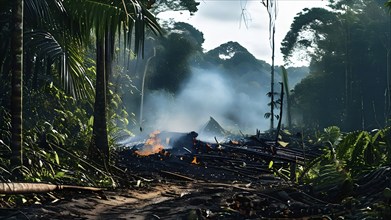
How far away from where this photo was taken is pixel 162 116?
192 feet

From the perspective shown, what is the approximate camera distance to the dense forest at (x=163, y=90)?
26.5ft

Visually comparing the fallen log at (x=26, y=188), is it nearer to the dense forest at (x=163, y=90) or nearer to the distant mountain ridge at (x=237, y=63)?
the dense forest at (x=163, y=90)

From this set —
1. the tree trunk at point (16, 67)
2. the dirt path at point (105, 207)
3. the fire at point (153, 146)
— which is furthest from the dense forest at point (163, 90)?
the fire at point (153, 146)

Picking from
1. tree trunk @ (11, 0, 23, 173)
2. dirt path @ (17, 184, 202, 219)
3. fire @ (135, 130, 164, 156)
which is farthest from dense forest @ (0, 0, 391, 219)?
fire @ (135, 130, 164, 156)

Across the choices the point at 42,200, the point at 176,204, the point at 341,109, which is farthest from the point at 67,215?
the point at 341,109

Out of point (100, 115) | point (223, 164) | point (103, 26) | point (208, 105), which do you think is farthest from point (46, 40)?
point (208, 105)

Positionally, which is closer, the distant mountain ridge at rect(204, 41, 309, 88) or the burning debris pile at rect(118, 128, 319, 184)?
the burning debris pile at rect(118, 128, 319, 184)

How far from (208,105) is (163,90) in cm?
2985

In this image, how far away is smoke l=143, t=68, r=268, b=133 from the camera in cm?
5584

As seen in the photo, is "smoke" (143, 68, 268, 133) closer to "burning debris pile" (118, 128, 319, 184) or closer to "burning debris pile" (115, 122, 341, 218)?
"burning debris pile" (115, 122, 341, 218)

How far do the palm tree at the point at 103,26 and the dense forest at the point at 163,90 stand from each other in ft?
0.09

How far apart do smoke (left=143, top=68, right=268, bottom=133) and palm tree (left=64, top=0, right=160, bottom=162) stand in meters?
36.7

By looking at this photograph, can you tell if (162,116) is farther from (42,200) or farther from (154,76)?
(42,200)

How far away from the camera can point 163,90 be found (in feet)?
168
